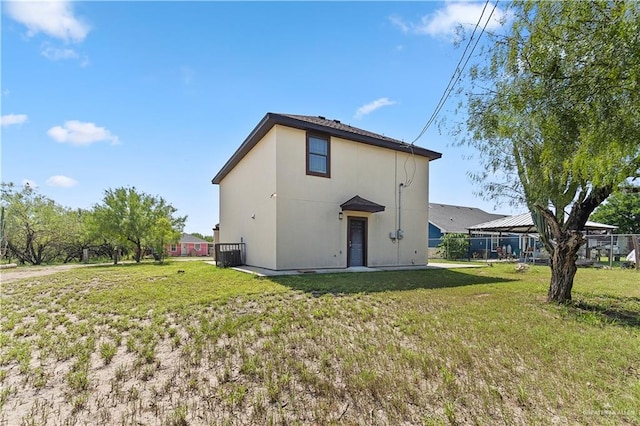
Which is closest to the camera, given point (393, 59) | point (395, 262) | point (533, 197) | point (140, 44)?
point (533, 197)

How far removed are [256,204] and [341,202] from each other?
3409 millimetres

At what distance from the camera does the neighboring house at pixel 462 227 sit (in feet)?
75.0

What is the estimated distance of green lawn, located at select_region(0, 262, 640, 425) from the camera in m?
2.29

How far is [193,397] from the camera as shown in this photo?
244 centimetres

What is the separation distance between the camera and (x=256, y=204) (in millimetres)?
12438

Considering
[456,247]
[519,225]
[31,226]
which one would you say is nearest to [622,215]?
[519,225]

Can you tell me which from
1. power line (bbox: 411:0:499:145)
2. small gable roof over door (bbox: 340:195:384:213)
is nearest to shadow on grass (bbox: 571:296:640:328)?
power line (bbox: 411:0:499:145)

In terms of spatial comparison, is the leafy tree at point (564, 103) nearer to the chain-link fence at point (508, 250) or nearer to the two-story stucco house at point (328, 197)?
the two-story stucco house at point (328, 197)

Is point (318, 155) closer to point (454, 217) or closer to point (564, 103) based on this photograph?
point (564, 103)

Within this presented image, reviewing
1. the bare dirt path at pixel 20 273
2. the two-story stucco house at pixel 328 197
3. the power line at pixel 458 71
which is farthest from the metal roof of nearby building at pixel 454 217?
the bare dirt path at pixel 20 273

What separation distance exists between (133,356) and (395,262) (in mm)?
11110

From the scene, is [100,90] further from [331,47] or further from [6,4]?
[331,47]

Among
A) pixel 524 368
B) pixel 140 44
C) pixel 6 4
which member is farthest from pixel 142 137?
pixel 524 368

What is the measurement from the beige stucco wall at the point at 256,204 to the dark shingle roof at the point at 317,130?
29 cm
